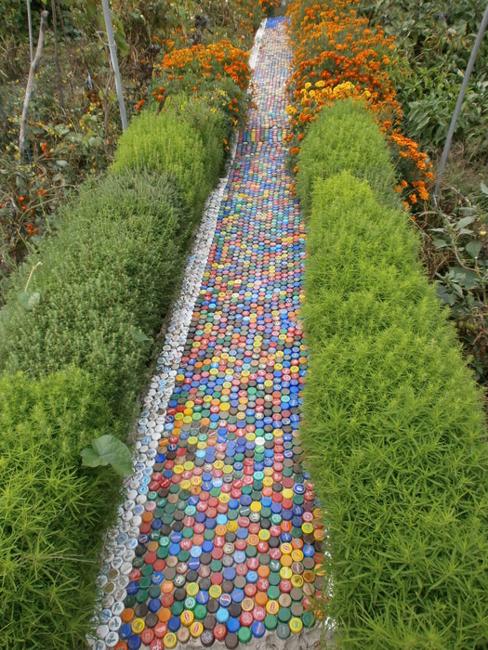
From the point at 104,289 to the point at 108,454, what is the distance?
108 cm

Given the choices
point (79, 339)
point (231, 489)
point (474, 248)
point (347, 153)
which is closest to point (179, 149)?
point (347, 153)

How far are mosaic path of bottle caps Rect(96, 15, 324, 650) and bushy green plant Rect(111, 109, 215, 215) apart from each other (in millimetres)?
776

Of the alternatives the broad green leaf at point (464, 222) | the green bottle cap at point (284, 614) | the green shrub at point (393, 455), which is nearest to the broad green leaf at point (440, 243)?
the broad green leaf at point (464, 222)

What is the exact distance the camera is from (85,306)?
241 cm

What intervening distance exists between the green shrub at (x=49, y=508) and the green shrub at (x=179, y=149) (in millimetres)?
2309

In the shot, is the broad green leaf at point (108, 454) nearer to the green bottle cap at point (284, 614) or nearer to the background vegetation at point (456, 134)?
the green bottle cap at point (284, 614)

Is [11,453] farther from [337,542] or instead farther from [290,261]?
[290,261]

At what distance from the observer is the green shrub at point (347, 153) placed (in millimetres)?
3581

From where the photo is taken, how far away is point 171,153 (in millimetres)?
3893

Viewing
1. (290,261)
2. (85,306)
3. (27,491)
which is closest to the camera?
(27,491)

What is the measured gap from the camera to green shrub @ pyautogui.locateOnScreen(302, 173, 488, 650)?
1.39 m

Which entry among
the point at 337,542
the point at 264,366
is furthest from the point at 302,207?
the point at 337,542

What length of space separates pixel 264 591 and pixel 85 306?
1700 mm

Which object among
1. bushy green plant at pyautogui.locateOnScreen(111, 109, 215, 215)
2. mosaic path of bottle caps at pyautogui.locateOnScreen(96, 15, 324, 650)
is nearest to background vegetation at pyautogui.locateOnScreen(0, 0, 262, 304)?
bushy green plant at pyautogui.locateOnScreen(111, 109, 215, 215)
